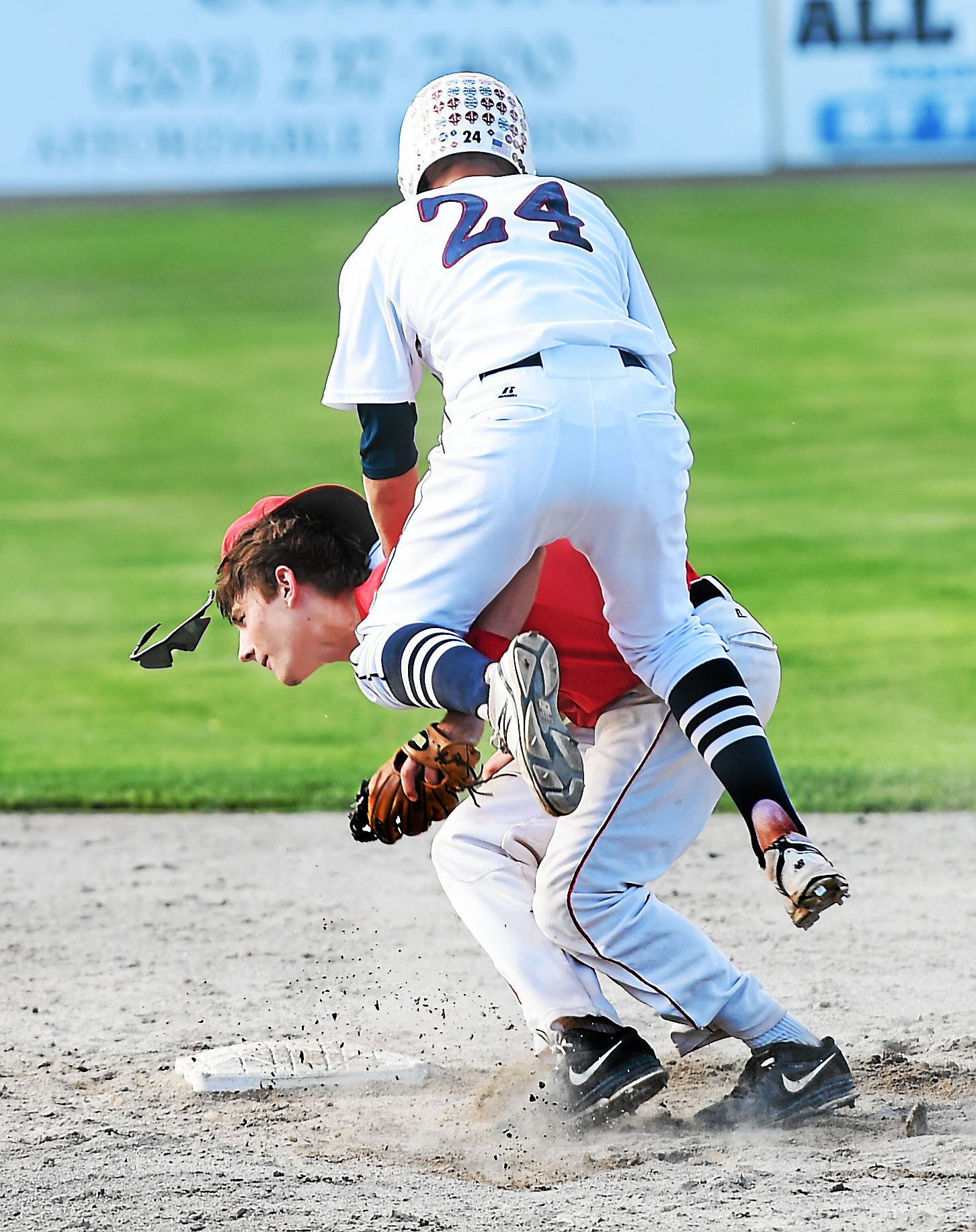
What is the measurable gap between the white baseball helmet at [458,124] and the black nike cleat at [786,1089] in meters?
1.83

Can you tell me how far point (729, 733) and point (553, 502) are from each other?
0.55 meters

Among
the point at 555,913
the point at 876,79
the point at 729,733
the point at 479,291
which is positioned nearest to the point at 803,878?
the point at 729,733

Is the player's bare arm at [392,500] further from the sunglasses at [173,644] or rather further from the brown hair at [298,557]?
the sunglasses at [173,644]

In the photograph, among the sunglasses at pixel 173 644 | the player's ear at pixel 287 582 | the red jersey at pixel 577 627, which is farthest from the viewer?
the sunglasses at pixel 173 644

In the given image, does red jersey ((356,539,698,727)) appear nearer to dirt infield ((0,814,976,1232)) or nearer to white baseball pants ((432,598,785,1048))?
white baseball pants ((432,598,785,1048))

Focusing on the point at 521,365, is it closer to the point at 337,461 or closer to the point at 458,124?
the point at 458,124

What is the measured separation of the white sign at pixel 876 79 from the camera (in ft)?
53.2

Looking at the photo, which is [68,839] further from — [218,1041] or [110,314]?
[110,314]

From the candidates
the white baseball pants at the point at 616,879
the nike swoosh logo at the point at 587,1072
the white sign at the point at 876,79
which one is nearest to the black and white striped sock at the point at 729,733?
the white baseball pants at the point at 616,879

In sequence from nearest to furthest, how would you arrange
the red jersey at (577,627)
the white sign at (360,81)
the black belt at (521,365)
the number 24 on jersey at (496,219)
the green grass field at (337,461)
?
the black belt at (521,365)
the number 24 on jersey at (496,219)
the red jersey at (577,627)
the green grass field at (337,461)
the white sign at (360,81)

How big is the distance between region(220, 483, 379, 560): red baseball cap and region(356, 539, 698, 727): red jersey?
185 millimetres

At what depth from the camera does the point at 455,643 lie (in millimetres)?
3156

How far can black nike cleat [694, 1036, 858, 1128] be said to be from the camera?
134 inches

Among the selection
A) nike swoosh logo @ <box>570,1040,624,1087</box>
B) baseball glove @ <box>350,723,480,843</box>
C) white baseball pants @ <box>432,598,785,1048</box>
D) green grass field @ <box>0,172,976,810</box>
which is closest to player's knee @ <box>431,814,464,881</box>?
white baseball pants @ <box>432,598,785,1048</box>
